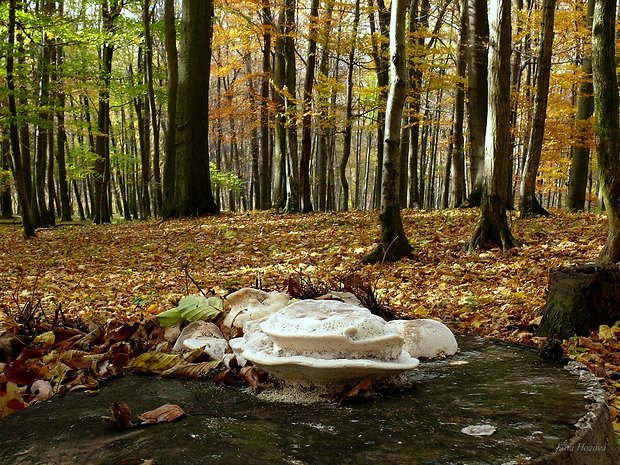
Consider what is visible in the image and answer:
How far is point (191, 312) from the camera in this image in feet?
8.13

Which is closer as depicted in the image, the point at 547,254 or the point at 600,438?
the point at 600,438

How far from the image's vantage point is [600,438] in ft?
4.17

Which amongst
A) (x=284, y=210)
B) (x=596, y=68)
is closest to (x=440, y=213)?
(x=284, y=210)

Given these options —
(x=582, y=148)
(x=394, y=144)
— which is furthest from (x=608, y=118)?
(x=582, y=148)

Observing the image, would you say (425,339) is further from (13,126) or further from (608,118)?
(13,126)

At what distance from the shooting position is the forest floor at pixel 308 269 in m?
4.30

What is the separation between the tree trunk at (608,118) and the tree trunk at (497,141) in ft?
6.55

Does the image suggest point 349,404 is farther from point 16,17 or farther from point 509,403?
point 16,17

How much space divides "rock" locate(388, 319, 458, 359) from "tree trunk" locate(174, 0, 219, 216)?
12.6 metres

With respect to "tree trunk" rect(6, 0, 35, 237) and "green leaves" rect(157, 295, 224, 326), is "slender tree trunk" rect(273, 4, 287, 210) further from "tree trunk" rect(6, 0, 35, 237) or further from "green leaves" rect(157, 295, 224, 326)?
"green leaves" rect(157, 295, 224, 326)

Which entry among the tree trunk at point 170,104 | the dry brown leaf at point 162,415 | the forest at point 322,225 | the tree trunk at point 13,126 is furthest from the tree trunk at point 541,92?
the tree trunk at point 13,126

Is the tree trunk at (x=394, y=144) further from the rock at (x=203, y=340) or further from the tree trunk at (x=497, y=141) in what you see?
the rock at (x=203, y=340)

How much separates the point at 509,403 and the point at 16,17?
1490 cm

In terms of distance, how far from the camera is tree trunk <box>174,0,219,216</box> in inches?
543
